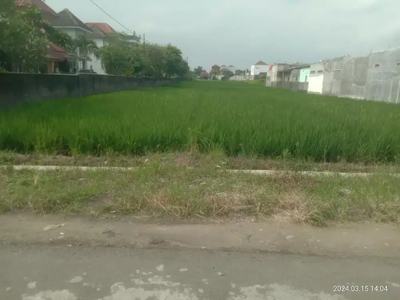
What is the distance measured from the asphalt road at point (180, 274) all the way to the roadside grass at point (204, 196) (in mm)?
857

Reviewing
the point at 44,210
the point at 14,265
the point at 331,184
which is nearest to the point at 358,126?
the point at 331,184

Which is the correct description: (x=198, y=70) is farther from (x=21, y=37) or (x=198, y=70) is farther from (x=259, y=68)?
(x=21, y=37)

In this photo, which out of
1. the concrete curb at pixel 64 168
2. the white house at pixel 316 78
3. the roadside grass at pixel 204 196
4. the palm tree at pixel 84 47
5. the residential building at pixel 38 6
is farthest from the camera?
the white house at pixel 316 78

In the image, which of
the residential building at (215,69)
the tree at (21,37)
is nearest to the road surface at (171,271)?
the tree at (21,37)

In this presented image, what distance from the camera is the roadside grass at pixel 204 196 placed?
167 inches

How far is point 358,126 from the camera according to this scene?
819 centimetres

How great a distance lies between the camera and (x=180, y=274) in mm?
3020

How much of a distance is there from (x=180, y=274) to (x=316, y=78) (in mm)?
42828

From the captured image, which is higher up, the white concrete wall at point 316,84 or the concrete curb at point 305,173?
the white concrete wall at point 316,84

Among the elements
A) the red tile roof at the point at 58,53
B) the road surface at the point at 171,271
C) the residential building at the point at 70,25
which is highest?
the residential building at the point at 70,25

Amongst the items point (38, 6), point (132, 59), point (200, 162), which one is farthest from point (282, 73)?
point (200, 162)

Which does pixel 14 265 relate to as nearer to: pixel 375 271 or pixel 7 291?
pixel 7 291

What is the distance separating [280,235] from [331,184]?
A: 1767 mm

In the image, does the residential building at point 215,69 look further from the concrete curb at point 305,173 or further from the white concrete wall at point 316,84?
the concrete curb at point 305,173
